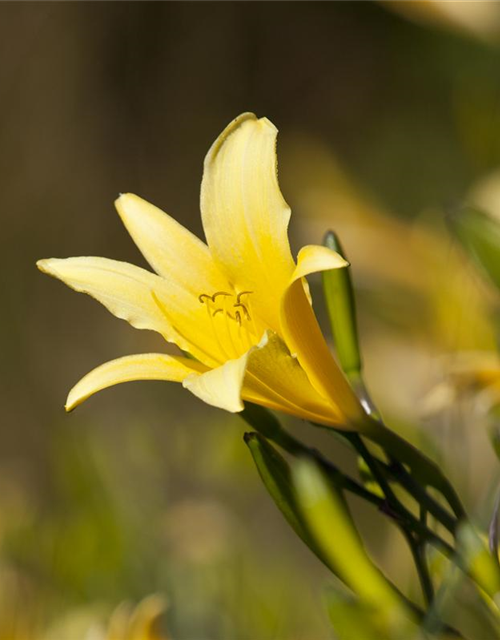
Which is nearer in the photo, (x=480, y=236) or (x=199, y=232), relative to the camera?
(x=480, y=236)

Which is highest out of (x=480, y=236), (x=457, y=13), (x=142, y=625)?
(x=457, y=13)

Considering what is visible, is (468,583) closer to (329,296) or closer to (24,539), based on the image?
(329,296)

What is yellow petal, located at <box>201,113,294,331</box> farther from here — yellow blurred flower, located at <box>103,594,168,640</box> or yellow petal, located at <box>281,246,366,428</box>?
yellow blurred flower, located at <box>103,594,168,640</box>

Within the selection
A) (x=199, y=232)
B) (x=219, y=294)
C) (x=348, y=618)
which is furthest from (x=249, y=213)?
(x=199, y=232)

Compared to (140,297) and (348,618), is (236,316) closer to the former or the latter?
(140,297)

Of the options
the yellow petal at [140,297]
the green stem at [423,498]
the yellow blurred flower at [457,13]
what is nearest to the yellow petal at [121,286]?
the yellow petal at [140,297]

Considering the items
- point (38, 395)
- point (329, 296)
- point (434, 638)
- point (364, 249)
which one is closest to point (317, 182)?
point (364, 249)
